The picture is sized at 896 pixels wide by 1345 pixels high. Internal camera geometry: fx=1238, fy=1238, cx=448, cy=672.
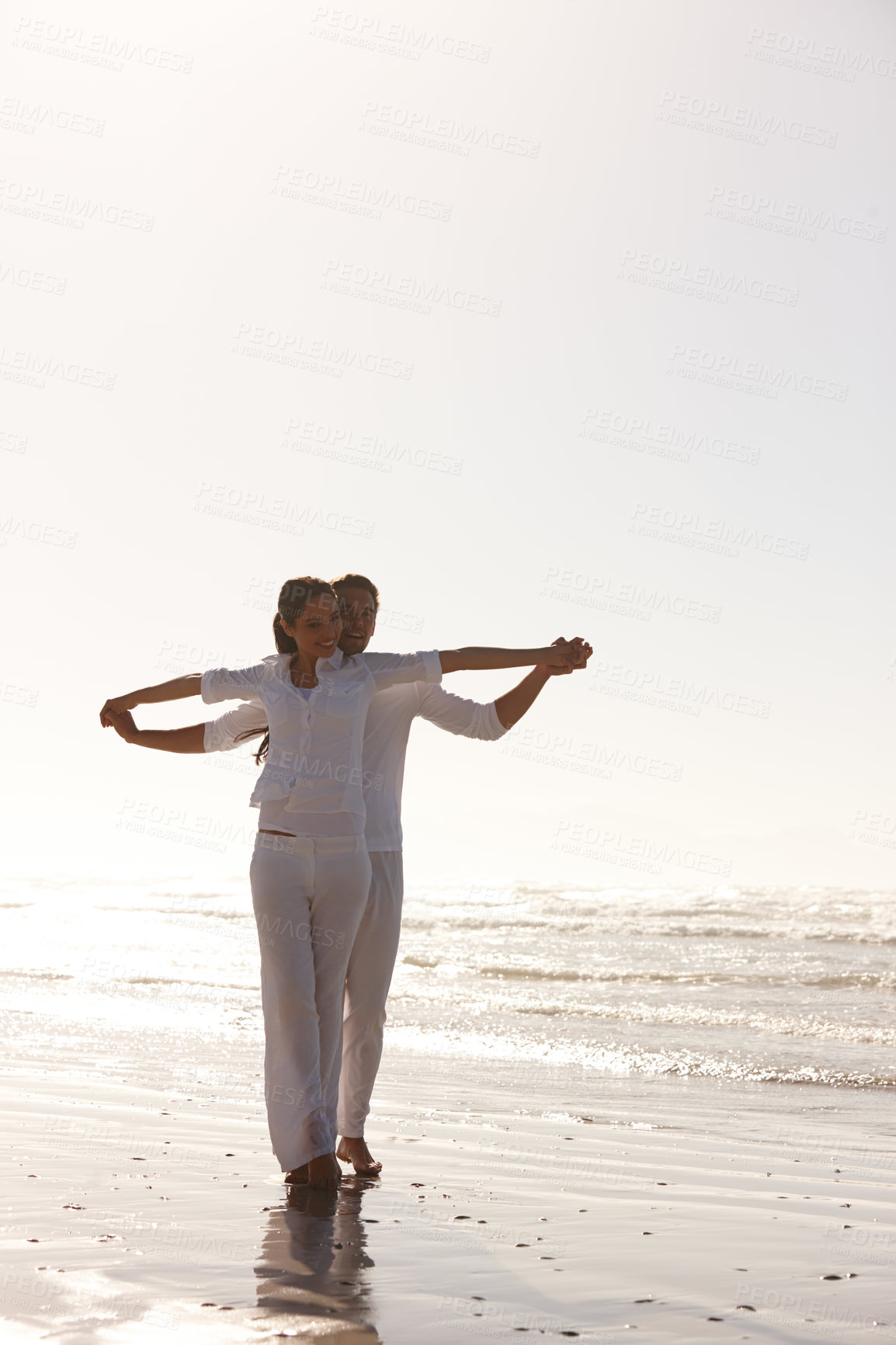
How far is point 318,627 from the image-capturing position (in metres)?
4.14

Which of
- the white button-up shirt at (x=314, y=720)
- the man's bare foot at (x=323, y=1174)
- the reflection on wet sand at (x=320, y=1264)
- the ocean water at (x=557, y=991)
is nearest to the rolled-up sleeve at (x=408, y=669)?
the white button-up shirt at (x=314, y=720)

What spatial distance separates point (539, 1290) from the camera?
2.96 metres

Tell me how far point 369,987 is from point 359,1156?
60 cm

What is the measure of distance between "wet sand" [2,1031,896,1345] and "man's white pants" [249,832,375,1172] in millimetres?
223

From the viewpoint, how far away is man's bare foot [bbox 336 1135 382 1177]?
172 inches

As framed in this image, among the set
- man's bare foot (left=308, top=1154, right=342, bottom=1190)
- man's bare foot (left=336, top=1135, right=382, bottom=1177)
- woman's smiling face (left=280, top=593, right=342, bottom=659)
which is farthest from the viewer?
man's bare foot (left=336, top=1135, right=382, bottom=1177)

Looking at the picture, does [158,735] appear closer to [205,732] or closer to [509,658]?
[205,732]

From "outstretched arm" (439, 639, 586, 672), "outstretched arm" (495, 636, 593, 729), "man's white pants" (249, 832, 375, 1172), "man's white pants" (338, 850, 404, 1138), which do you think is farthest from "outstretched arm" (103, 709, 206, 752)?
"outstretched arm" (495, 636, 593, 729)

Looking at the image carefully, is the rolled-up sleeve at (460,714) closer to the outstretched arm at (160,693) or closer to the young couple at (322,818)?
the young couple at (322,818)

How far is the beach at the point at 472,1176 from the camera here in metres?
2.79

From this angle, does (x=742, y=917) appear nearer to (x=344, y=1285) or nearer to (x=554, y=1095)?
(x=554, y=1095)

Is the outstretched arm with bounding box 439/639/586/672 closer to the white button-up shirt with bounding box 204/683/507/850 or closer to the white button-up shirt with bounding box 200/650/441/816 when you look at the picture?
the white button-up shirt with bounding box 200/650/441/816

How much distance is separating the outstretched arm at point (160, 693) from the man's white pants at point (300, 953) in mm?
550

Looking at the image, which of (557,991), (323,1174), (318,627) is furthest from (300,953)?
(557,991)
